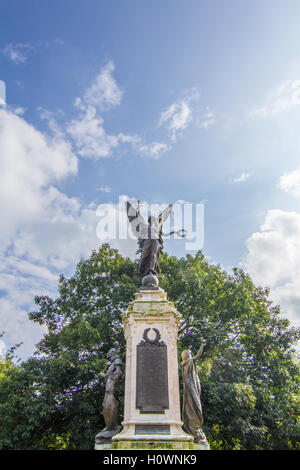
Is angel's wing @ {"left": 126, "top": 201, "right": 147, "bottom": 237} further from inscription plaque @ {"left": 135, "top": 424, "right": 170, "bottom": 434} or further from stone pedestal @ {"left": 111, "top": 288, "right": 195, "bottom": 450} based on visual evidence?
inscription plaque @ {"left": 135, "top": 424, "right": 170, "bottom": 434}

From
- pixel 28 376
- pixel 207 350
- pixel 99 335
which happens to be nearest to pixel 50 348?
pixel 28 376

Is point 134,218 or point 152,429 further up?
point 134,218

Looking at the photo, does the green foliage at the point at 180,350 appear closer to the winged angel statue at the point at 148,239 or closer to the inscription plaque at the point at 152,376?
the winged angel statue at the point at 148,239

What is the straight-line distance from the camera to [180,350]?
15031 mm

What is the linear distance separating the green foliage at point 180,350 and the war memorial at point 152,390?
6.41 metres

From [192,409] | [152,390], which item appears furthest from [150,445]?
[192,409]

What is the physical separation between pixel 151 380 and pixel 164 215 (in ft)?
17.8

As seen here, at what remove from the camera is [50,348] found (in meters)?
16.3

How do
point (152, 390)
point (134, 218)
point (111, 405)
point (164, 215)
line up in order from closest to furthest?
point (152, 390)
point (111, 405)
point (134, 218)
point (164, 215)

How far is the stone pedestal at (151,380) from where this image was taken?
6.25 metres

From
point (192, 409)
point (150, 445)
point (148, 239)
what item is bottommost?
point (150, 445)

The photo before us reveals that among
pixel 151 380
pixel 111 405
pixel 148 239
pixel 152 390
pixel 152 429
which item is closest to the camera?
pixel 152 429

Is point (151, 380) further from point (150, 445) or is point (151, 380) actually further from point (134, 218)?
point (134, 218)

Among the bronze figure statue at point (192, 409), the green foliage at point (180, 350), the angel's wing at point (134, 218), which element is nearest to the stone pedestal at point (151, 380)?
the bronze figure statue at point (192, 409)
